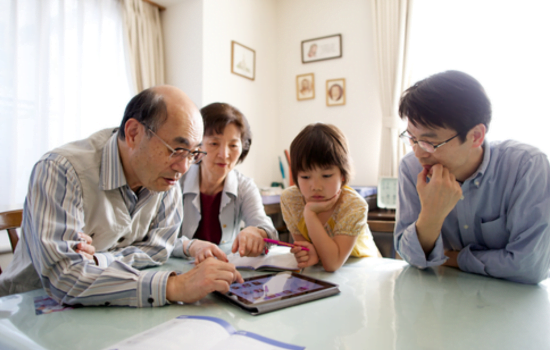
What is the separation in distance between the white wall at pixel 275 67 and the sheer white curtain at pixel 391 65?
135mm

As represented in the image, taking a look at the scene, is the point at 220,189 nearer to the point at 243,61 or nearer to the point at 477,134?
the point at 477,134

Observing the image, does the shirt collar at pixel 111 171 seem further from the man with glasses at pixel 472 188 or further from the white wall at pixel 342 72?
the white wall at pixel 342 72

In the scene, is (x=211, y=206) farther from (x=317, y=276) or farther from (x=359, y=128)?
(x=359, y=128)

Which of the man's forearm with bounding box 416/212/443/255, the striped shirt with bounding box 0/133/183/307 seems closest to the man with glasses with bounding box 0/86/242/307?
the striped shirt with bounding box 0/133/183/307

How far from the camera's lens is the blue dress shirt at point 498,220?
1018 millimetres

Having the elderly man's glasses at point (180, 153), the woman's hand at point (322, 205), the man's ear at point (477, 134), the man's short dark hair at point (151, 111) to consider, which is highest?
the man's short dark hair at point (151, 111)

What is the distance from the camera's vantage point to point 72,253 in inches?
35.6

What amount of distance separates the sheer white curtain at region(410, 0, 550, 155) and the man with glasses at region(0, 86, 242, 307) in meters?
2.51

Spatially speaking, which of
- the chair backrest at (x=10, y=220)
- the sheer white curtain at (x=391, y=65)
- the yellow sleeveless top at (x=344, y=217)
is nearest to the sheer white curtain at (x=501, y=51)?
the sheer white curtain at (x=391, y=65)

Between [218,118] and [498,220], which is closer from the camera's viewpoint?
[498,220]

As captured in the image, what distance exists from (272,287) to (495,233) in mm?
758

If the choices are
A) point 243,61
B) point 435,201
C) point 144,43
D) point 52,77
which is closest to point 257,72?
point 243,61

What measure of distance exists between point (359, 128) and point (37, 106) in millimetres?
2758

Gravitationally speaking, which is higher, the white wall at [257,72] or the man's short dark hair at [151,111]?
the white wall at [257,72]
